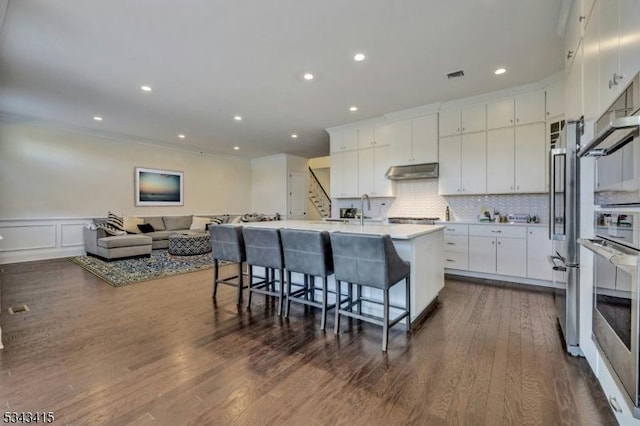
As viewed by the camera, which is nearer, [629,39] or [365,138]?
[629,39]

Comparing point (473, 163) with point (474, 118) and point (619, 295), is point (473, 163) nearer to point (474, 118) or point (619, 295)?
point (474, 118)

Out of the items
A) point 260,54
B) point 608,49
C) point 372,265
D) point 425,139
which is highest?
point 260,54

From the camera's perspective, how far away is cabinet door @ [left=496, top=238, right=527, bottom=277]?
4.03 meters

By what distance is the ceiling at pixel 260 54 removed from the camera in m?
2.51

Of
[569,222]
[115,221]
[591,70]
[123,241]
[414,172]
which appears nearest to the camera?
[591,70]

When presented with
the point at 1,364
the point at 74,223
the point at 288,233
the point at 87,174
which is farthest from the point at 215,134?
the point at 1,364

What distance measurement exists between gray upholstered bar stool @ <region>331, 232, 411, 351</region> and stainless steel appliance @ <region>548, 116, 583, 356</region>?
1.16m

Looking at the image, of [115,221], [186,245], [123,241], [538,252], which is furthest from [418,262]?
[115,221]

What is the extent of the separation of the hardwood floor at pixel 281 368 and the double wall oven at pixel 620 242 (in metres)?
0.57

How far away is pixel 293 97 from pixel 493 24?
2.72m

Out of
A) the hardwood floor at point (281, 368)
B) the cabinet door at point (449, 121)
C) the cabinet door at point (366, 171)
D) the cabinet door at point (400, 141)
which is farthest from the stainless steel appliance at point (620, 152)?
the cabinet door at point (366, 171)

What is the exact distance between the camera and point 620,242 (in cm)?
128

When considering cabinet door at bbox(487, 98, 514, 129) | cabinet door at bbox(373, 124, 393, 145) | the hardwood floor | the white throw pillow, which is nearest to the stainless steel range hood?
cabinet door at bbox(373, 124, 393, 145)

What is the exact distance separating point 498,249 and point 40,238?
8.49 m
